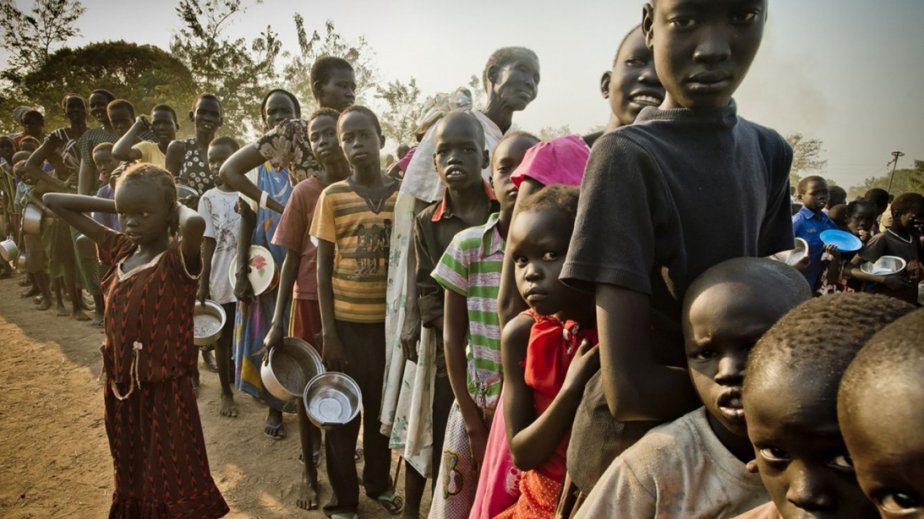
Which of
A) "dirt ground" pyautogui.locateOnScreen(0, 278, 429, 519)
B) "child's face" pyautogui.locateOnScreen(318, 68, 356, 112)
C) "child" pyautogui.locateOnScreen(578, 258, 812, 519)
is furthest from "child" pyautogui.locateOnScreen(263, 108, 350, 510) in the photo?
"child" pyautogui.locateOnScreen(578, 258, 812, 519)

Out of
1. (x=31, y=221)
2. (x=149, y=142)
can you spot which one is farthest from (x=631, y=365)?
(x=31, y=221)

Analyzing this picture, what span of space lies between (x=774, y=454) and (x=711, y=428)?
0.20 metres

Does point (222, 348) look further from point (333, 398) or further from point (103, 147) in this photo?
point (103, 147)

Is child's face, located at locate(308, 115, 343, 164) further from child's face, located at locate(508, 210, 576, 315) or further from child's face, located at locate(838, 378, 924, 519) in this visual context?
child's face, located at locate(838, 378, 924, 519)

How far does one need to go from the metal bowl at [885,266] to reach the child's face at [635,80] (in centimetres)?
542

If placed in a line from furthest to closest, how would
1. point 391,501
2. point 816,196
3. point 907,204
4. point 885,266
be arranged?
point 816,196
point 907,204
point 885,266
point 391,501

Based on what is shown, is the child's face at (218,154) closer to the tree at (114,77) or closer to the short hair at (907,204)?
the short hair at (907,204)

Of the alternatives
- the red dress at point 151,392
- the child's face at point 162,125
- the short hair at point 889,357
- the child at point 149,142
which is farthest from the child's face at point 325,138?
the child's face at point 162,125

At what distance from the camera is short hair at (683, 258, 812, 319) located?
0.86m

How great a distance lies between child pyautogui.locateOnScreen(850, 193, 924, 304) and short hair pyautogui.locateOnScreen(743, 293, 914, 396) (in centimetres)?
605

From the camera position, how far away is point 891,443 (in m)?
0.54

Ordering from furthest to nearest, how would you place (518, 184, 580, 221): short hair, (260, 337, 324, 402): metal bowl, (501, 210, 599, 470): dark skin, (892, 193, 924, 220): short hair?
1. (892, 193, 924, 220): short hair
2. (260, 337, 324, 402): metal bowl
3. (518, 184, 580, 221): short hair
4. (501, 210, 599, 470): dark skin

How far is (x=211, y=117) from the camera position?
523 centimetres

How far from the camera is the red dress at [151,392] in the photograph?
2.47 meters
